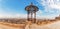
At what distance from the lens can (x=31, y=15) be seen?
6.61ft

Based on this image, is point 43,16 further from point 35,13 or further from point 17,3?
point 17,3

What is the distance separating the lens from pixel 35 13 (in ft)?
6.62

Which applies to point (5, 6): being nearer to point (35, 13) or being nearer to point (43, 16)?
point (35, 13)

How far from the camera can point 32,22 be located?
2.00m

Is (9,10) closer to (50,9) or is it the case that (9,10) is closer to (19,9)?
(19,9)

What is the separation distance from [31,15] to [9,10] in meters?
0.33

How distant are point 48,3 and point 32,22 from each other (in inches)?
15.0

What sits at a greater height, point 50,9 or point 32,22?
point 50,9

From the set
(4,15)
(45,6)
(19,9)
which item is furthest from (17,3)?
(45,6)

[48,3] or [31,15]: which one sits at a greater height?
[48,3]

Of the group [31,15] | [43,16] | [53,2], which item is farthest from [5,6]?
[53,2]

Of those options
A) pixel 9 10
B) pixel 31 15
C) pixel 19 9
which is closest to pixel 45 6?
pixel 31 15

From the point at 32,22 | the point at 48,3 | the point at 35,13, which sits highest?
the point at 48,3

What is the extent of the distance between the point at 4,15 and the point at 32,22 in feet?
1.40
